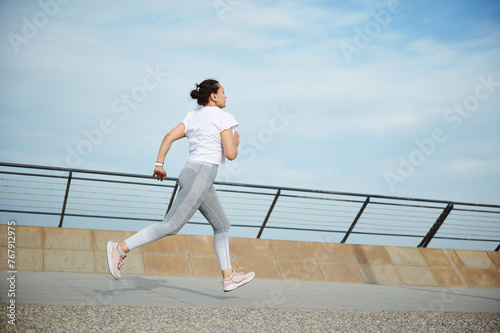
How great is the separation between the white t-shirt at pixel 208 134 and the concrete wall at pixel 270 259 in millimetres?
3323

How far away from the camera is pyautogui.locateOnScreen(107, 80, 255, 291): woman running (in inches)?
176

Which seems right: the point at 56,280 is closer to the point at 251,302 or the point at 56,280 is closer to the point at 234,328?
the point at 251,302

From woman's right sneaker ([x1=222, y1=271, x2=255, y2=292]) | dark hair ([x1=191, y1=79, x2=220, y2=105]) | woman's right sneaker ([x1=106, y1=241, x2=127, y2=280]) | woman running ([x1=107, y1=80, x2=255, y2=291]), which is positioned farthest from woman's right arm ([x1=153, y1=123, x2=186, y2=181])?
woman's right sneaker ([x1=222, y1=271, x2=255, y2=292])

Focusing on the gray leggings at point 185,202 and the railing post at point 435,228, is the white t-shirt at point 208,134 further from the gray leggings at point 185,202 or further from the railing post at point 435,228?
the railing post at point 435,228

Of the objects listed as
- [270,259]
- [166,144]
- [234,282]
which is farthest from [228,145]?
[270,259]

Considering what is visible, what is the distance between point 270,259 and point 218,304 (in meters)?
3.60

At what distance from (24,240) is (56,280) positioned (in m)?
1.69

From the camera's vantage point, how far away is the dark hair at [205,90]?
4.84m

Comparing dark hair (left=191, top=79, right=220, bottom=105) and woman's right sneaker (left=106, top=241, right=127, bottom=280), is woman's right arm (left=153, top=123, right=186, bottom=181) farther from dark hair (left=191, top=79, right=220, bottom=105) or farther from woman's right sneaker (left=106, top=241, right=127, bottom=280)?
woman's right sneaker (left=106, top=241, right=127, bottom=280)

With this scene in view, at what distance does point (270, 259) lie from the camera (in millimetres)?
8328

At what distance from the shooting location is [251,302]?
5.09 metres

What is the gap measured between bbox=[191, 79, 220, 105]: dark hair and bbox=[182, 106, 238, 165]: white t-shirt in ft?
0.51

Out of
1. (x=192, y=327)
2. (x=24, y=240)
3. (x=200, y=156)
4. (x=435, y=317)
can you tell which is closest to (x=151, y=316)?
(x=192, y=327)

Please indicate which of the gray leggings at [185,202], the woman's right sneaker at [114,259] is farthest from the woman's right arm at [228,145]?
the woman's right sneaker at [114,259]
